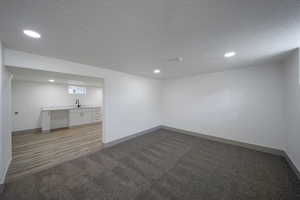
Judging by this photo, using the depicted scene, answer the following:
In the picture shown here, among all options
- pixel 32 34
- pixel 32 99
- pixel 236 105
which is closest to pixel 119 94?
pixel 32 34

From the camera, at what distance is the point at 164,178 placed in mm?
1908

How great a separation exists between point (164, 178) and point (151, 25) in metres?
2.48

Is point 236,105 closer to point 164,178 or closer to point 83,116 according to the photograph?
point 164,178

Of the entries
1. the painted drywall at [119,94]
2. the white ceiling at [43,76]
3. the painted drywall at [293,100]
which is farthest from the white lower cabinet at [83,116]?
the painted drywall at [293,100]

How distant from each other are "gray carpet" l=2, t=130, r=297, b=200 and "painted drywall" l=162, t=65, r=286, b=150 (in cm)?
64

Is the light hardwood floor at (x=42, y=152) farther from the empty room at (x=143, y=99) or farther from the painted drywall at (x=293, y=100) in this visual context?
the painted drywall at (x=293, y=100)

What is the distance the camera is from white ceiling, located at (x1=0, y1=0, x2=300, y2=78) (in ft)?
3.18

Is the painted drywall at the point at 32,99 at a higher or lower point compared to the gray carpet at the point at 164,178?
higher

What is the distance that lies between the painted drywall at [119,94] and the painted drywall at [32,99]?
3.65 m

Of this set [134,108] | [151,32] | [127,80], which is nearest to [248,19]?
[151,32]

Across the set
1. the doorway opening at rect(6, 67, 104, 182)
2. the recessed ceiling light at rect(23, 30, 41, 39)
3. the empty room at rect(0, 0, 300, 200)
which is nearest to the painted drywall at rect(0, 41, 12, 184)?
the empty room at rect(0, 0, 300, 200)

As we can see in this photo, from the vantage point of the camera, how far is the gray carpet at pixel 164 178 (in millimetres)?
1592

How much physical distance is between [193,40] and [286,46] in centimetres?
177

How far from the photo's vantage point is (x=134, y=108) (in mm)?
4016
